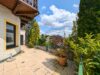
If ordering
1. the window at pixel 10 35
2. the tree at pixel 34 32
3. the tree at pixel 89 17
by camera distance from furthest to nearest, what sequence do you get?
the tree at pixel 34 32 < the window at pixel 10 35 < the tree at pixel 89 17

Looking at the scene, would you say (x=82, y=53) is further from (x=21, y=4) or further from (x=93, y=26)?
(x=21, y=4)

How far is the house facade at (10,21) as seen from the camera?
1093cm

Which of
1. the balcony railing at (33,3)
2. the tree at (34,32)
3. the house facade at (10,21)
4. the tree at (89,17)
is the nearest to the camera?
the tree at (89,17)

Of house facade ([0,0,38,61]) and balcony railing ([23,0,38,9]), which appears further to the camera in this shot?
balcony railing ([23,0,38,9])

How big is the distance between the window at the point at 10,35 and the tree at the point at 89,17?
229 inches

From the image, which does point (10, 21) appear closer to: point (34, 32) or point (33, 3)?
point (33, 3)

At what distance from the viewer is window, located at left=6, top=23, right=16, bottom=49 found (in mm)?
12680

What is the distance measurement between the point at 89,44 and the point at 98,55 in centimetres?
70

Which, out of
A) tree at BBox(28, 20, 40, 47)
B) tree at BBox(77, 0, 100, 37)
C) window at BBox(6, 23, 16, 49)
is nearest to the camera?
tree at BBox(77, 0, 100, 37)

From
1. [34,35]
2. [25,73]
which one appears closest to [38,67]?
[25,73]

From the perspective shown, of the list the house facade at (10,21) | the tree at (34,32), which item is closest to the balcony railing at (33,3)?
the house facade at (10,21)

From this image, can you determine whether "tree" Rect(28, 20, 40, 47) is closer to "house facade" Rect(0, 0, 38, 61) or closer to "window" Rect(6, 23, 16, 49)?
"window" Rect(6, 23, 16, 49)

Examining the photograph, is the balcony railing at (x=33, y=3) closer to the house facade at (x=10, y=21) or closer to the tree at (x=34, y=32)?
the house facade at (x=10, y=21)

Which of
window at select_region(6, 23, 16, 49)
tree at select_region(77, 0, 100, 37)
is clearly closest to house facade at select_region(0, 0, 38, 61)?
window at select_region(6, 23, 16, 49)
